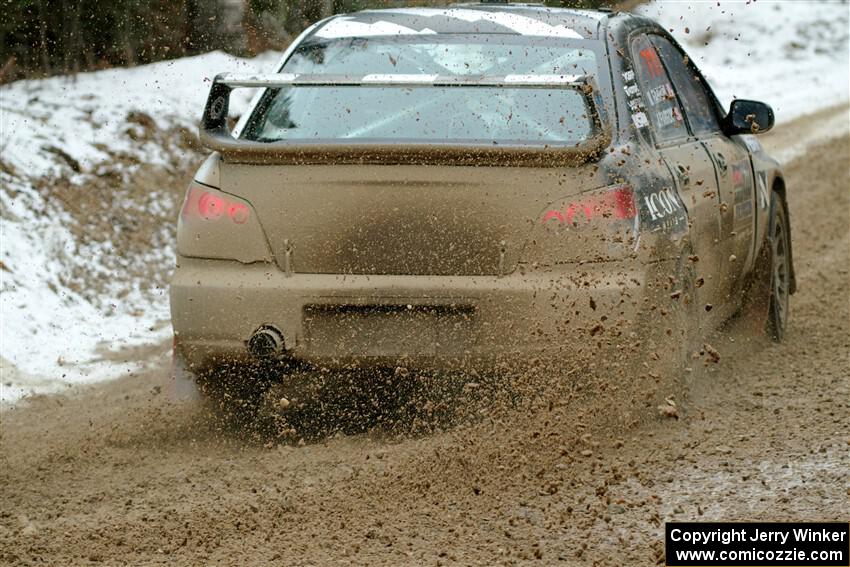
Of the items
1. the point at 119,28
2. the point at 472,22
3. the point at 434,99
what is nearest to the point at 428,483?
the point at 434,99

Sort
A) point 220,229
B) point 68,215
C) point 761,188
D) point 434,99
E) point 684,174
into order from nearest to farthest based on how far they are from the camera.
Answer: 1. point 220,229
2. point 434,99
3. point 684,174
4. point 761,188
5. point 68,215

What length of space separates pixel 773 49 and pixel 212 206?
3010cm

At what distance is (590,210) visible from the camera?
205 inches

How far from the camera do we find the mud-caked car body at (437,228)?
518 cm

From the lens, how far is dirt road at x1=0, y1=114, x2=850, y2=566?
13.9ft

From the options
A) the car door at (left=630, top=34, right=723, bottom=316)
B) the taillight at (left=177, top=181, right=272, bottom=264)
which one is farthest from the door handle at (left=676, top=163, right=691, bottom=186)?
the taillight at (left=177, top=181, right=272, bottom=264)

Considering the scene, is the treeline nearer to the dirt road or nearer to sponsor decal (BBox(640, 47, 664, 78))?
sponsor decal (BBox(640, 47, 664, 78))

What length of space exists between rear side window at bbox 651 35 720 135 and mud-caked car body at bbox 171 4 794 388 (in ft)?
3.12

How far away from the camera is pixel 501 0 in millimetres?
7512

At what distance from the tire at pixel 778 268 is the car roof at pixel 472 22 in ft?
5.68

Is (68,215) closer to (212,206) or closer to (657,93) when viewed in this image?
(212,206)

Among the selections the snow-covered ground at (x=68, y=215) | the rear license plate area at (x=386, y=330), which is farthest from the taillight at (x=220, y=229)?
the snow-covered ground at (x=68, y=215)

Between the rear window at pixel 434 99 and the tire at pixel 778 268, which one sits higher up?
the rear window at pixel 434 99

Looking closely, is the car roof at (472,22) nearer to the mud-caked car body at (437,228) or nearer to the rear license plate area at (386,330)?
the mud-caked car body at (437,228)
